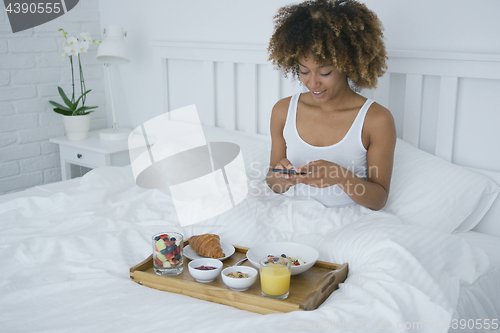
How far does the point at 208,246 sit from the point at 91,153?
4.44 feet

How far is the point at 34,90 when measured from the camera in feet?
7.52

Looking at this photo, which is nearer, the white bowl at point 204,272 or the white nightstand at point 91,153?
the white bowl at point 204,272

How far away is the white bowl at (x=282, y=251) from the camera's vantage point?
1066mm

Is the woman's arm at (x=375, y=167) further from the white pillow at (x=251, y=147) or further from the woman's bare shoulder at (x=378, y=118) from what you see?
the white pillow at (x=251, y=147)

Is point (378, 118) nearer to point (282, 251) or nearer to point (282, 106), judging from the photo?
point (282, 106)

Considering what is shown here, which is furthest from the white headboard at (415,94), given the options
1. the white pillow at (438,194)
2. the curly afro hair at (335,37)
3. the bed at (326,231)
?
the curly afro hair at (335,37)

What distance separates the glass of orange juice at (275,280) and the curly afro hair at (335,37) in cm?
64

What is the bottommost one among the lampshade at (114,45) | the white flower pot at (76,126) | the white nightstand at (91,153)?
the white nightstand at (91,153)

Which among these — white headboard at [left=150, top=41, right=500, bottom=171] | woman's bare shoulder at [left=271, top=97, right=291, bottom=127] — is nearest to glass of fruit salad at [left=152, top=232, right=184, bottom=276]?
woman's bare shoulder at [left=271, top=97, right=291, bottom=127]

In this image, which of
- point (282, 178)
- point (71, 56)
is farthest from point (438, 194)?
point (71, 56)

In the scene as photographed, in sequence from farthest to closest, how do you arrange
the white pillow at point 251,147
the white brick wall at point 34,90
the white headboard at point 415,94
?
1. the white brick wall at point 34,90
2. the white pillow at point 251,147
3. the white headboard at point 415,94

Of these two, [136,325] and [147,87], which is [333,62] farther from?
[147,87]

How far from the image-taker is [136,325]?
86 centimetres

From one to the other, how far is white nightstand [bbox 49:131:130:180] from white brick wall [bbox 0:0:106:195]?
A: 0.33ft
